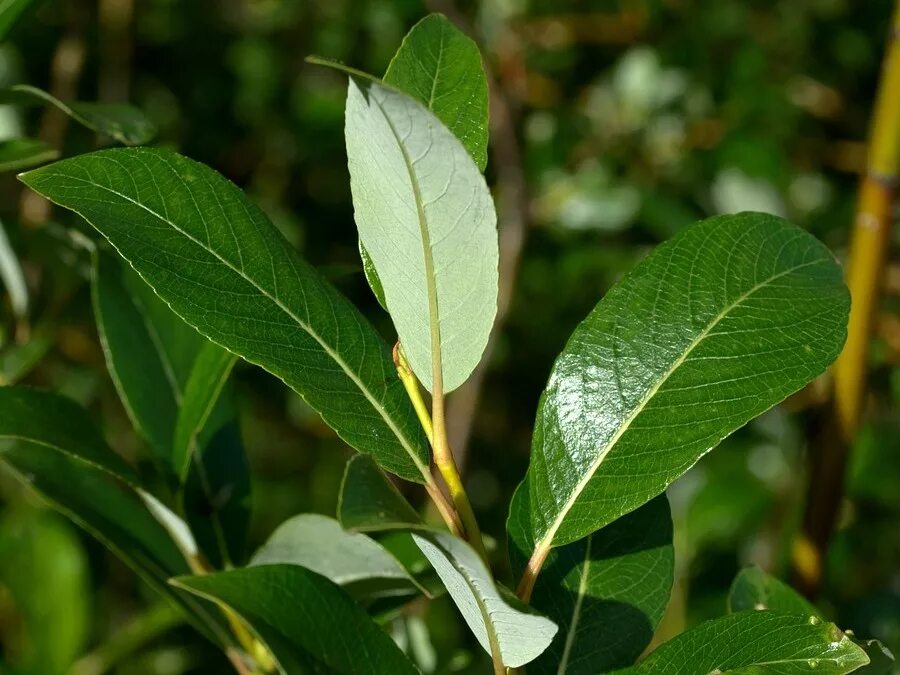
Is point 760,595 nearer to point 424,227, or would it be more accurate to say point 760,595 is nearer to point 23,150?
point 424,227

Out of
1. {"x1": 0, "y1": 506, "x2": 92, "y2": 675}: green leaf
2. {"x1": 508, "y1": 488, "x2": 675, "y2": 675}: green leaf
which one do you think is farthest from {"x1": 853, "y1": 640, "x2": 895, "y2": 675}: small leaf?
{"x1": 0, "y1": 506, "x2": 92, "y2": 675}: green leaf

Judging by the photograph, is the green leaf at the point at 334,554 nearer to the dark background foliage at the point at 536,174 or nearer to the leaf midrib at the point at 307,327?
the leaf midrib at the point at 307,327

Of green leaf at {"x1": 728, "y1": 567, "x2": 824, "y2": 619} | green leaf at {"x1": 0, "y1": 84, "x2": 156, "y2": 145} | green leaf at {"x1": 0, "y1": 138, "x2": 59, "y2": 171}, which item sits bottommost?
green leaf at {"x1": 728, "y1": 567, "x2": 824, "y2": 619}

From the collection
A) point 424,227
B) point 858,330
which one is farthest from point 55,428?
point 858,330

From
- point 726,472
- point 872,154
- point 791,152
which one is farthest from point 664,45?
point 872,154

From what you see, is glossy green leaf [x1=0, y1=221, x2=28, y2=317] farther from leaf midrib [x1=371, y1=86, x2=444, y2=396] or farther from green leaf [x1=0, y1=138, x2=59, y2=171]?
leaf midrib [x1=371, y1=86, x2=444, y2=396]

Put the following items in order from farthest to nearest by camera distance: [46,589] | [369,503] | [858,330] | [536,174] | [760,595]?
1. [536,174]
2. [46,589]
3. [858,330]
4. [760,595]
5. [369,503]
